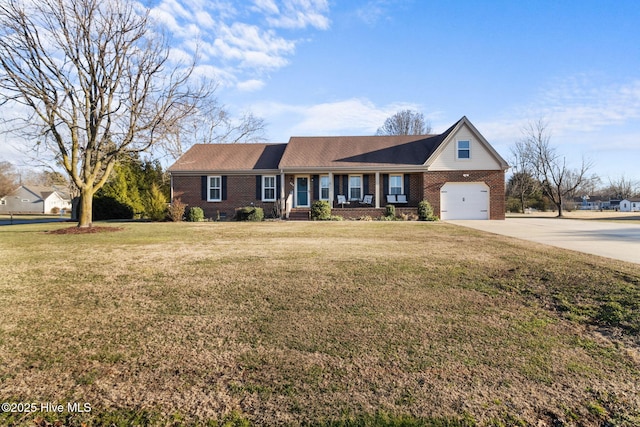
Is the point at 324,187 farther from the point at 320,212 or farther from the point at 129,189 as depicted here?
the point at 129,189

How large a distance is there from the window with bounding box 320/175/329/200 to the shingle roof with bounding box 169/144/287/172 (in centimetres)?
312

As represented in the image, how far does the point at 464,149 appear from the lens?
70.6 feet

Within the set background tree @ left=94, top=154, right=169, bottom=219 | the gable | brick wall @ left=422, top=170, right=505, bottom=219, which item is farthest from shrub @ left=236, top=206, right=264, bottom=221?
the gable

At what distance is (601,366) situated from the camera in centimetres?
317

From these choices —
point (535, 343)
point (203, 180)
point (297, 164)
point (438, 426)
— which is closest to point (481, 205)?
point (297, 164)

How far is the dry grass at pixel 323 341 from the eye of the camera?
→ 2.62 metres

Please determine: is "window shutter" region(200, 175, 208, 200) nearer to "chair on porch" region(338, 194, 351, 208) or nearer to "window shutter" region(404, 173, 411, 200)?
"chair on porch" region(338, 194, 351, 208)

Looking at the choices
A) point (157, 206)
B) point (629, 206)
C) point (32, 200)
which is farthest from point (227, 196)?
point (629, 206)

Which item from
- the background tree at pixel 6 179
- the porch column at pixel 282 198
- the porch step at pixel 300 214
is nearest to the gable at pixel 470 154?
the porch step at pixel 300 214

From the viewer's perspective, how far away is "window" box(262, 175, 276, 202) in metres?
22.6

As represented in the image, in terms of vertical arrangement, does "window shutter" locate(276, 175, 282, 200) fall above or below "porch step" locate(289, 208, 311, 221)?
above

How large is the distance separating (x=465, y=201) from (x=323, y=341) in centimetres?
2031

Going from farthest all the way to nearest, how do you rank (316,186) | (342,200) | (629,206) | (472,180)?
1. (629,206)
2. (316,186)
3. (342,200)
4. (472,180)

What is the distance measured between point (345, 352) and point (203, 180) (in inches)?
839
